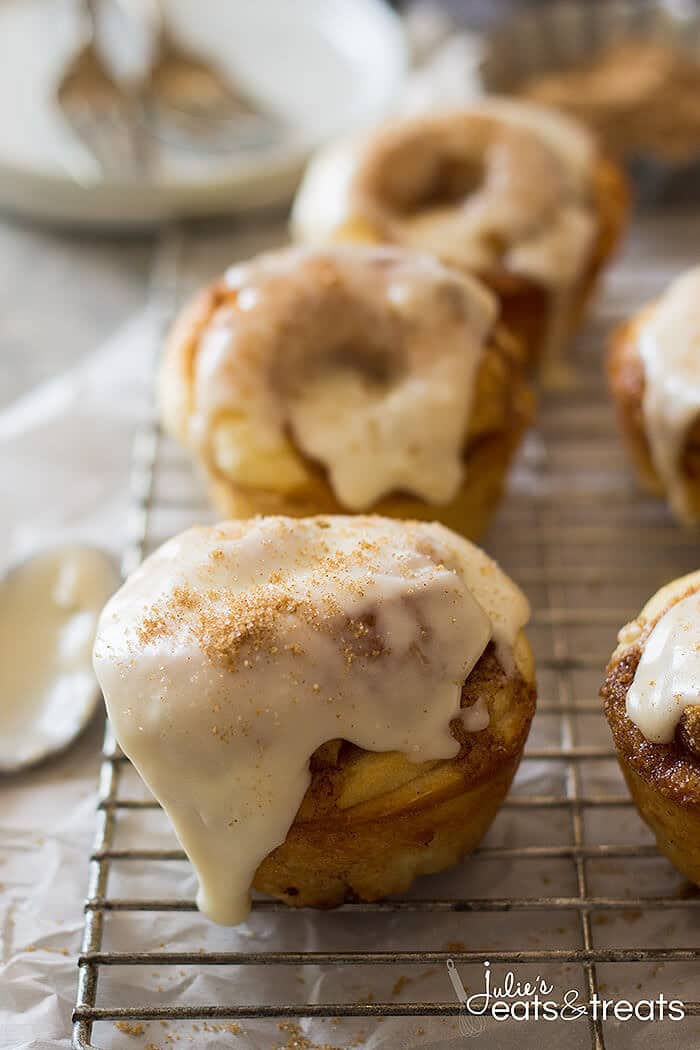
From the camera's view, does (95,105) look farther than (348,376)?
Yes

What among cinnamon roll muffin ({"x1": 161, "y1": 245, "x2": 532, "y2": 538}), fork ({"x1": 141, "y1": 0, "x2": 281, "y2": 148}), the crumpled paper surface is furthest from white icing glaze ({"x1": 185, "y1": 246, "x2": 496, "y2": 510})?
fork ({"x1": 141, "y1": 0, "x2": 281, "y2": 148})

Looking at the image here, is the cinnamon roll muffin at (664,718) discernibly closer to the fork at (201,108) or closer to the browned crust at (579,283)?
the browned crust at (579,283)

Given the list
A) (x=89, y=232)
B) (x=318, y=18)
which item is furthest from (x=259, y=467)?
(x=318, y=18)

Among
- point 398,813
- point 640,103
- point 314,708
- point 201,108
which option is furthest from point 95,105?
point 398,813

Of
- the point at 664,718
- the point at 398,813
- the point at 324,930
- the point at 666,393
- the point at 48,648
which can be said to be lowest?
the point at 324,930

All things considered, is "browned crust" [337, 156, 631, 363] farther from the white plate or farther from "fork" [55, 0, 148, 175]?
"fork" [55, 0, 148, 175]

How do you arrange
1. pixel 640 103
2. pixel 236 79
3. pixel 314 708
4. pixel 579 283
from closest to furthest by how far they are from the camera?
pixel 314 708
pixel 579 283
pixel 640 103
pixel 236 79

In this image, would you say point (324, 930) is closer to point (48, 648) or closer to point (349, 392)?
point (48, 648)
